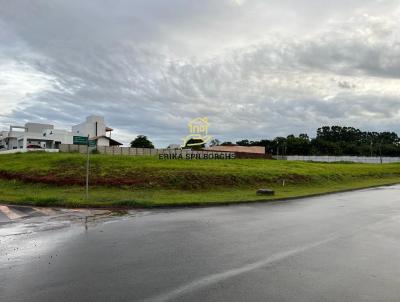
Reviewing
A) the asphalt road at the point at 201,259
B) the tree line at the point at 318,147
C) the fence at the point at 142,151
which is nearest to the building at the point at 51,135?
the fence at the point at 142,151

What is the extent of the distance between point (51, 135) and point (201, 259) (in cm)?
9525

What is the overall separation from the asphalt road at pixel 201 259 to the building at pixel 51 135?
7206 centimetres

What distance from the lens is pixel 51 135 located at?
96125 mm

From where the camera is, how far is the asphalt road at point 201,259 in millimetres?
6285

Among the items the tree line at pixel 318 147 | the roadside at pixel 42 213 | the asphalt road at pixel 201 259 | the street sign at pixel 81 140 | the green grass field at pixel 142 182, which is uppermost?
the tree line at pixel 318 147

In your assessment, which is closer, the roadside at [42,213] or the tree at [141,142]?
the roadside at [42,213]

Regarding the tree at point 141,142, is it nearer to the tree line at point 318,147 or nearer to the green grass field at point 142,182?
the tree line at point 318,147

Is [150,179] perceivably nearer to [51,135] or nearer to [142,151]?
[142,151]

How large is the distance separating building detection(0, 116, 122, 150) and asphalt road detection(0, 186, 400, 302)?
236 feet

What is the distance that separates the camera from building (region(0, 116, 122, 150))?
86.9 metres

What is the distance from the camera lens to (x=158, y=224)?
13.0 m

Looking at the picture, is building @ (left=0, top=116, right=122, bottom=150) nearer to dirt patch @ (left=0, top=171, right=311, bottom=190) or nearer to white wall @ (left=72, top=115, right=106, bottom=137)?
white wall @ (left=72, top=115, right=106, bottom=137)

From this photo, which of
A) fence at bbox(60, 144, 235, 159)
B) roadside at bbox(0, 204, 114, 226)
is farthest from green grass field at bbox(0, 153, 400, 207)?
fence at bbox(60, 144, 235, 159)

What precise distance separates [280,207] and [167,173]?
12.1m
